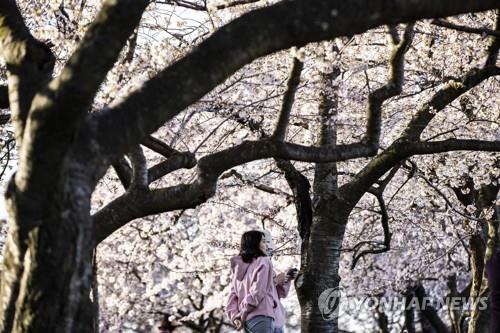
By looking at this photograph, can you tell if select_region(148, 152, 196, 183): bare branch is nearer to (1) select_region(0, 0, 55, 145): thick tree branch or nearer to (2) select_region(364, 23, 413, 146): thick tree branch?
(2) select_region(364, 23, 413, 146): thick tree branch

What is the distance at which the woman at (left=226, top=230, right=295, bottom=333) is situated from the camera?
7.69 metres

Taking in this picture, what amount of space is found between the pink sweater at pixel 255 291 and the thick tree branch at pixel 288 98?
142 cm

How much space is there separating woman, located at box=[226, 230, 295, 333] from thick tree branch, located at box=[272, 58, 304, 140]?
1356mm

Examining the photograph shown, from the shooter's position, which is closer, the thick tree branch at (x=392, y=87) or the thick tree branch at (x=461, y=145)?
the thick tree branch at (x=392, y=87)

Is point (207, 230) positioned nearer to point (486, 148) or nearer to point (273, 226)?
point (273, 226)

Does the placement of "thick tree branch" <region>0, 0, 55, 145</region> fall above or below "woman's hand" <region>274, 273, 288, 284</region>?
above

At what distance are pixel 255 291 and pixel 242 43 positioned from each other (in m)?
3.69

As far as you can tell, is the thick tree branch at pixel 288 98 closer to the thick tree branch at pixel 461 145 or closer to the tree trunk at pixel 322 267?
the thick tree branch at pixel 461 145

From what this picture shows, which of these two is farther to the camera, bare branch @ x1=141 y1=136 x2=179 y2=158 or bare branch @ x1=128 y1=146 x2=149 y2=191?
bare branch @ x1=141 y1=136 x2=179 y2=158

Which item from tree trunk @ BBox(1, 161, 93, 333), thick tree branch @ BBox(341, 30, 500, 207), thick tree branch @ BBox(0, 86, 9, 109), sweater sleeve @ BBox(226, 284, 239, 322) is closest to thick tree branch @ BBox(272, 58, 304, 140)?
sweater sleeve @ BBox(226, 284, 239, 322)

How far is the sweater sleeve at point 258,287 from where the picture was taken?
7.65 m

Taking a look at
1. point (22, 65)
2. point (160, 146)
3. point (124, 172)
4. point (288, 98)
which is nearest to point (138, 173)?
point (124, 172)

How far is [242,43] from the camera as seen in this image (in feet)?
14.3

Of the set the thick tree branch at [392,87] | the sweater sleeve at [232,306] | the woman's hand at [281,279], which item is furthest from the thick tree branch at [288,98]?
the sweater sleeve at [232,306]
